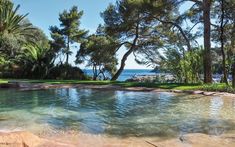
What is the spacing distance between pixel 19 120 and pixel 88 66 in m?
23.6

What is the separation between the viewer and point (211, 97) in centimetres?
1567

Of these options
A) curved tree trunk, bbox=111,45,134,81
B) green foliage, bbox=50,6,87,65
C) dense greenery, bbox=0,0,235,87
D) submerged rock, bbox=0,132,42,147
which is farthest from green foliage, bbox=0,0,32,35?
submerged rock, bbox=0,132,42,147

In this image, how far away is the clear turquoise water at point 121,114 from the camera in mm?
8773

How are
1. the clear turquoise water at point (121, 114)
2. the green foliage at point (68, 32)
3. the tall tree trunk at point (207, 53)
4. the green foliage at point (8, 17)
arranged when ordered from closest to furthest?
the clear turquoise water at point (121, 114)
the tall tree trunk at point (207, 53)
the green foliage at point (8, 17)
the green foliage at point (68, 32)

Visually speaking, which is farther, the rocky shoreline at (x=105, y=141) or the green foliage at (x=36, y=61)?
the green foliage at (x=36, y=61)

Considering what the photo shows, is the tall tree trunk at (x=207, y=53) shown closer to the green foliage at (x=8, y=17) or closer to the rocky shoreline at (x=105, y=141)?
the rocky shoreline at (x=105, y=141)

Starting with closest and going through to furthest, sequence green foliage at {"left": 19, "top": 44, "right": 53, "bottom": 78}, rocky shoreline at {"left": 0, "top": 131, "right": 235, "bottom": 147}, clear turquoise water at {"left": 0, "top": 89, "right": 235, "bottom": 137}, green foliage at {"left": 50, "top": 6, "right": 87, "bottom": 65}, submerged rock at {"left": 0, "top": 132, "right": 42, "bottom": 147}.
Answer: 1. submerged rock at {"left": 0, "top": 132, "right": 42, "bottom": 147}
2. rocky shoreline at {"left": 0, "top": 131, "right": 235, "bottom": 147}
3. clear turquoise water at {"left": 0, "top": 89, "right": 235, "bottom": 137}
4. green foliage at {"left": 19, "top": 44, "right": 53, "bottom": 78}
5. green foliage at {"left": 50, "top": 6, "right": 87, "bottom": 65}

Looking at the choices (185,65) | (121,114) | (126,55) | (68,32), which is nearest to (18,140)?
(121,114)

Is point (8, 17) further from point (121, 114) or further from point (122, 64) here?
point (121, 114)

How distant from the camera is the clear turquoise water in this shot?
345 inches

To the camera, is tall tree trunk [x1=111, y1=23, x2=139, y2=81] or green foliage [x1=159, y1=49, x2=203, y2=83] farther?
tall tree trunk [x1=111, y1=23, x2=139, y2=81]

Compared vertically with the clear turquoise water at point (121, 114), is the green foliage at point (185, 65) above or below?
above

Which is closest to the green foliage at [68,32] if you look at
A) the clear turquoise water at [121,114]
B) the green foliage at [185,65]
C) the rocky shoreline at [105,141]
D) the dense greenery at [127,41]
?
the dense greenery at [127,41]

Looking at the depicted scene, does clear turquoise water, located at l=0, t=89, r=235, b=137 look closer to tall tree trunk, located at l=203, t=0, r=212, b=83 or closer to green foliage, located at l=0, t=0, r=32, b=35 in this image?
tall tree trunk, located at l=203, t=0, r=212, b=83
